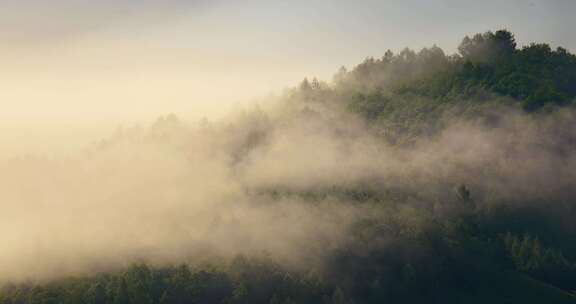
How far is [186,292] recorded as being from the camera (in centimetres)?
18050

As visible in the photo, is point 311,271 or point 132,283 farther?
point 311,271

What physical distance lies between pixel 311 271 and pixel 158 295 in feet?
138

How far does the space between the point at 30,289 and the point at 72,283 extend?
1032cm

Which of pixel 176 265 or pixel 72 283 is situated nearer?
pixel 72 283

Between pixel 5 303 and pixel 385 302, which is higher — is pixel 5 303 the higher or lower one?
the higher one

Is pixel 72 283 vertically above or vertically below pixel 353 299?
above

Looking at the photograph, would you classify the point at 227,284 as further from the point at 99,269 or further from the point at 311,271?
the point at 99,269

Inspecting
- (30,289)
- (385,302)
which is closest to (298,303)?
(385,302)

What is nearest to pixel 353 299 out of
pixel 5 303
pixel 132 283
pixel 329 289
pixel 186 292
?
pixel 329 289

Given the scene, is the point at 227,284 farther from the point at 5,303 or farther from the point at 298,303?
the point at 5,303

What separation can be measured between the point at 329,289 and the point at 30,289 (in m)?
76.9

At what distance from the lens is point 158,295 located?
181 metres

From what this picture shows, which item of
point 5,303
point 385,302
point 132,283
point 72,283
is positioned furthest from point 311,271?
point 5,303

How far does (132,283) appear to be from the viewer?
182 meters
